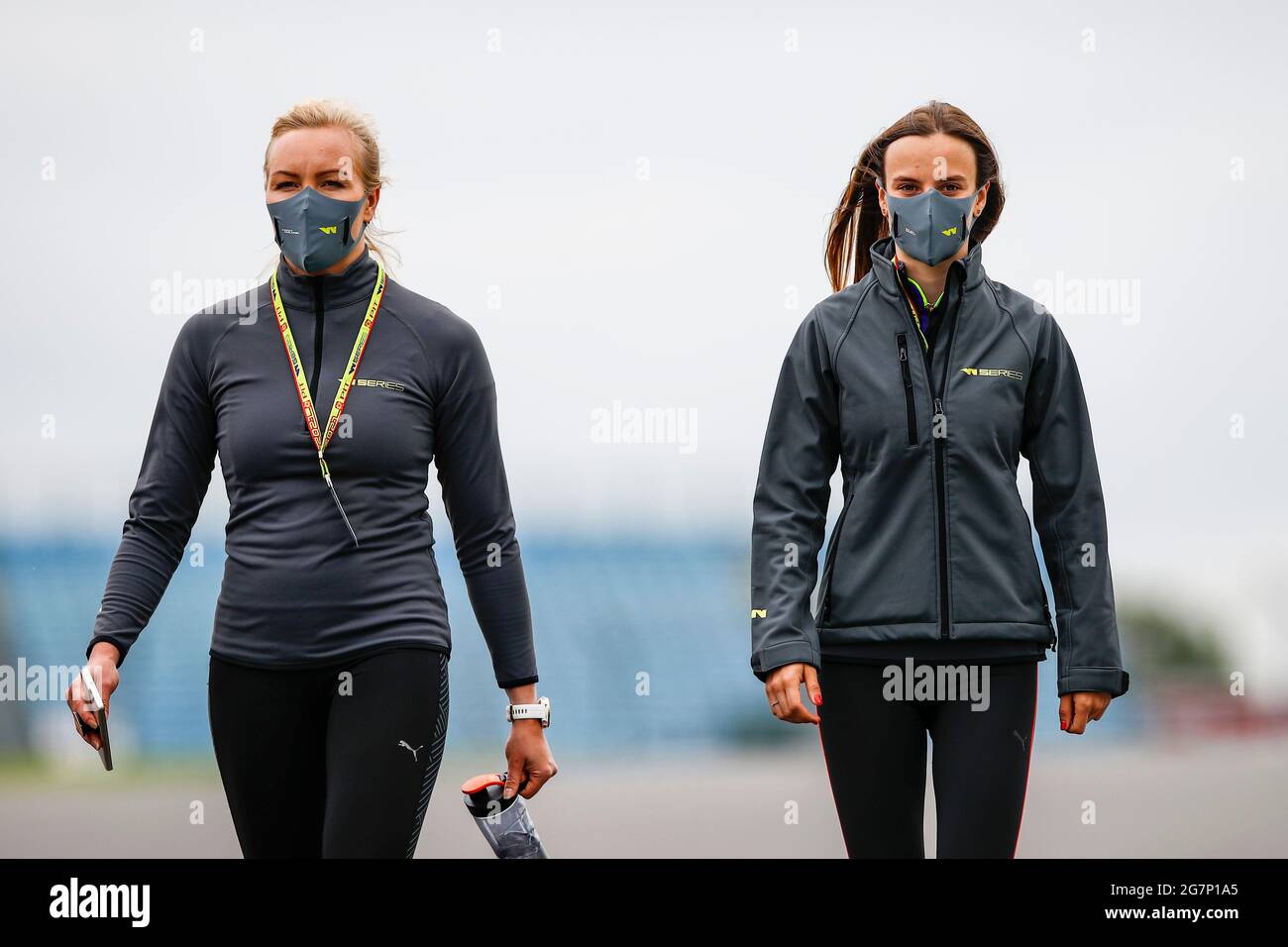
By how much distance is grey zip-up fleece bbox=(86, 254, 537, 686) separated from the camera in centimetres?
265

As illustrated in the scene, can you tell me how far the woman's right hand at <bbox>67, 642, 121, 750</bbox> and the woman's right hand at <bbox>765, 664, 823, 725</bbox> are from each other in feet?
3.71

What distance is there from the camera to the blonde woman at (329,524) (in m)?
2.63

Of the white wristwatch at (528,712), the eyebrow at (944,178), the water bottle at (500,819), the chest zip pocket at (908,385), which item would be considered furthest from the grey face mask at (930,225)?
the water bottle at (500,819)

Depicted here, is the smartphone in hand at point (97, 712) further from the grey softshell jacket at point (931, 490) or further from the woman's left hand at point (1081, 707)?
the woman's left hand at point (1081, 707)

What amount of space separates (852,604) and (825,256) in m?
0.84

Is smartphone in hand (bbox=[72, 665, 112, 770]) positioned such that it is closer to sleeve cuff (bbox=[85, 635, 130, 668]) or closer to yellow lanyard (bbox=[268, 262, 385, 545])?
sleeve cuff (bbox=[85, 635, 130, 668])

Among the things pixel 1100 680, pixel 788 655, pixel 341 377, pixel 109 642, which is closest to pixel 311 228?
pixel 341 377

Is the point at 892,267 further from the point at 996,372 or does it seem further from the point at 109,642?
the point at 109,642

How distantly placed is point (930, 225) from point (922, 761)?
38.6 inches

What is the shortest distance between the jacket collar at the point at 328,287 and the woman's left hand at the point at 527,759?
83cm

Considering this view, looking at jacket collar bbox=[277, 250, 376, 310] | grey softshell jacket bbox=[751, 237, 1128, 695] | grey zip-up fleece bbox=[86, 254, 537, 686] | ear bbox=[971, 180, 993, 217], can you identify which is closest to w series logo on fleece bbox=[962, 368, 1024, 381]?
grey softshell jacket bbox=[751, 237, 1128, 695]

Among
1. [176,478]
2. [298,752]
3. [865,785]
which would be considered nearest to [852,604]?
[865,785]
